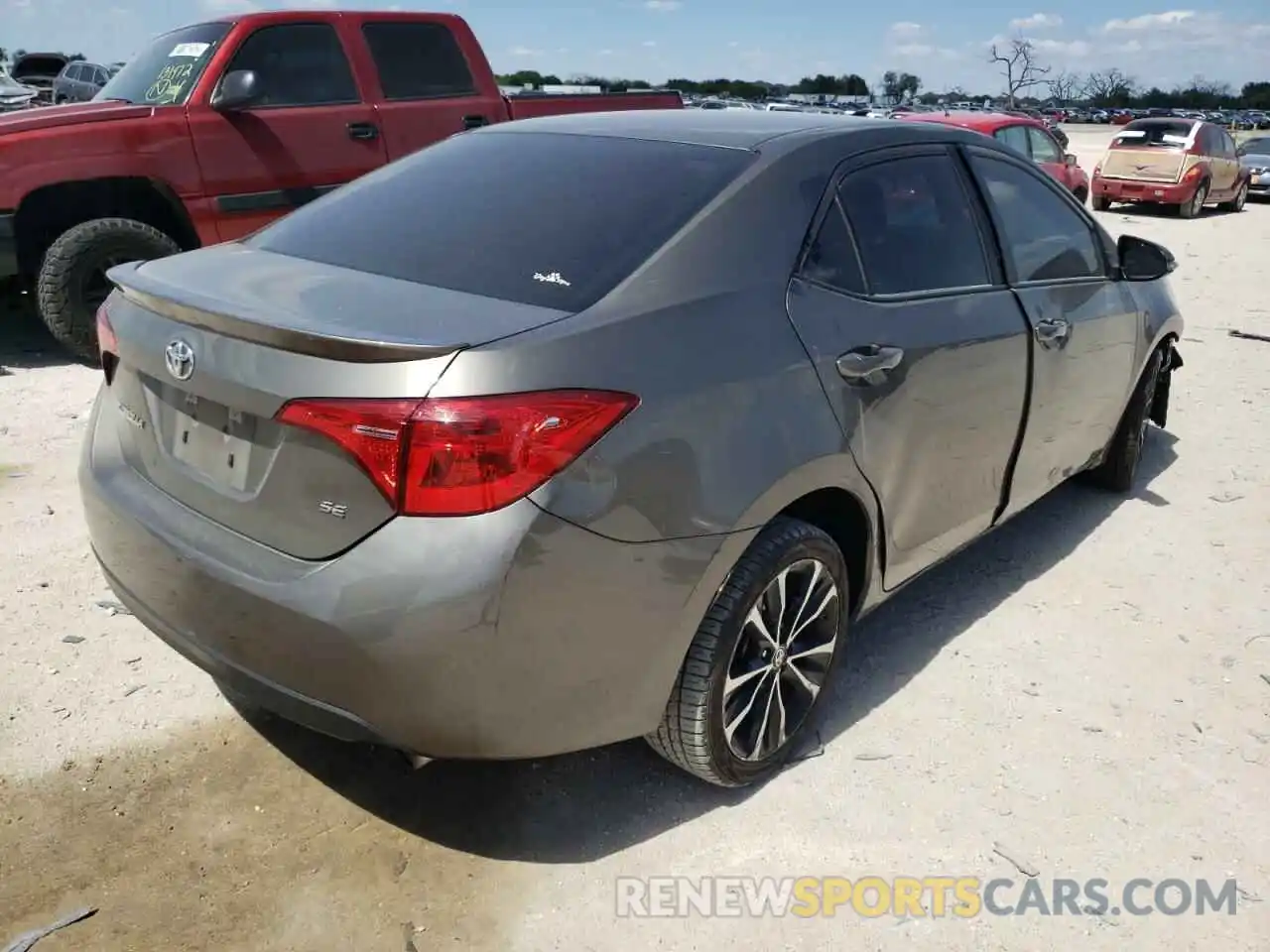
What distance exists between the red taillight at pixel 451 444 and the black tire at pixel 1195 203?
61.8 ft

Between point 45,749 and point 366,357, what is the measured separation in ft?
5.49

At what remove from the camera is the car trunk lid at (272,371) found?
210 cm

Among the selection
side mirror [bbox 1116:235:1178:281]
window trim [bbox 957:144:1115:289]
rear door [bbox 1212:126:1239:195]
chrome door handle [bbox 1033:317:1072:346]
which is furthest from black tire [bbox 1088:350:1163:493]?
rear door [bbox 1212:126:1239:195]

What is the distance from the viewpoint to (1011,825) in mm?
2777

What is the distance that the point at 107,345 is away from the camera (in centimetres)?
271

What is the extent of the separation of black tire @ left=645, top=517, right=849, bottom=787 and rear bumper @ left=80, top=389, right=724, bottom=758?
12 centimetres

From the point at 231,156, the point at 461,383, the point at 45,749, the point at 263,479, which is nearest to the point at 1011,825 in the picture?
the point at 461,383

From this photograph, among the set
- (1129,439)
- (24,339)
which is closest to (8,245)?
(24,339)

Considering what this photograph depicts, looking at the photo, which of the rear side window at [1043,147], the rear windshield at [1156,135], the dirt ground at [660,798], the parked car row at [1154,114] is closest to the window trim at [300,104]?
the dirt ground at [660,798]

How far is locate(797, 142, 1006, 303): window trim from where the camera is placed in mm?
2951

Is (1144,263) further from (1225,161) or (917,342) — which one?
(1225,161)

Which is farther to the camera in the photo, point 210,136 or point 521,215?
point 210,136

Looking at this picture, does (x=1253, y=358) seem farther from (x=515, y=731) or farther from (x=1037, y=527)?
(x=515, y=731)

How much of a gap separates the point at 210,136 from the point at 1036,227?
516 centimetres
